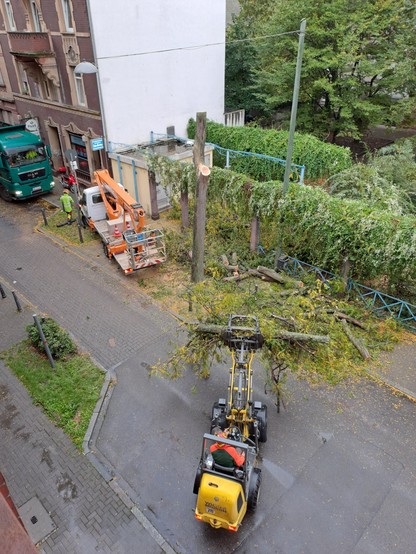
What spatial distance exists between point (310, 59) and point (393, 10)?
3.97m

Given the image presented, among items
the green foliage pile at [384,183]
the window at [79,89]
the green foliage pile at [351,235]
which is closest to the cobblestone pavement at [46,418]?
the green foliage pile at [351,235]

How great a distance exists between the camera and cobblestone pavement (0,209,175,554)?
262 inches

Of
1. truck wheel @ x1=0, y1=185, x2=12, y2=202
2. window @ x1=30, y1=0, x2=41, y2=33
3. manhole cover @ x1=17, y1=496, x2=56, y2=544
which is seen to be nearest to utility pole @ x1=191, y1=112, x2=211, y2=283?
manhole cover @ x1=17, y1=496, x2=56, y2=544

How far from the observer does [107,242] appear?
1426 cm

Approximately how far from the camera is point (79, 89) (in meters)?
19.1

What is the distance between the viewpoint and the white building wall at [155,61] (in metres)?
17.0

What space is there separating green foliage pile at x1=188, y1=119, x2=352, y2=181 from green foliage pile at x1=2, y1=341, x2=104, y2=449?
1317 cm

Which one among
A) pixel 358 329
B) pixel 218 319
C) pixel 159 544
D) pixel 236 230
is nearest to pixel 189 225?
pixel 236 230

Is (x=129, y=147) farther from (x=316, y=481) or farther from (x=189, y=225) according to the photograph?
(x=316, y=481)

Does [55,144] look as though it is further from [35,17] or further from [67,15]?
[67,15]

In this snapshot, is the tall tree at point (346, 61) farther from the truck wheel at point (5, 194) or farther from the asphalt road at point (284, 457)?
the asphalt road at point (284, 457)

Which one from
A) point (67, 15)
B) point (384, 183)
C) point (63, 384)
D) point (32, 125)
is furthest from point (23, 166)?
point (384, 183)

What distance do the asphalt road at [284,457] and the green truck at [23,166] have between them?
1119 cm

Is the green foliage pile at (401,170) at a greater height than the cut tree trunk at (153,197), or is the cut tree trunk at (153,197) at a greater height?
the green foliage pile at (401,170)
